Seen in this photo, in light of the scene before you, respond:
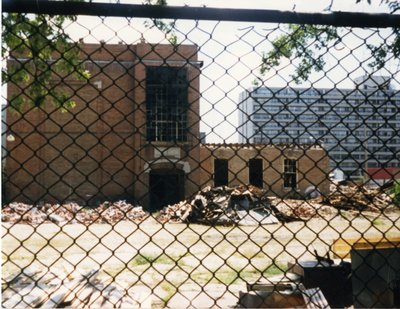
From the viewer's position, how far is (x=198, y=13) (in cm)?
166

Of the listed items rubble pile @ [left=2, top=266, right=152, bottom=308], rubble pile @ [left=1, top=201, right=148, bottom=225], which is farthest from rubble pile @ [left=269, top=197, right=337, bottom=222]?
rubble pile @ [left=2, top=266, right=152, bottom=308]

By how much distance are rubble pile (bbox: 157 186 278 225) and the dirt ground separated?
0.73m

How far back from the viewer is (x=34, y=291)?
13.9 feet

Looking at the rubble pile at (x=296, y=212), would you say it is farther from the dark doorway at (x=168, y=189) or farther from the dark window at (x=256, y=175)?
the dark doorway at (x=168, y=189)

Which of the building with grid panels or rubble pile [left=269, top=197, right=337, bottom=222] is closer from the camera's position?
the building with grid panels

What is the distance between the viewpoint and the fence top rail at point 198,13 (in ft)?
5.12

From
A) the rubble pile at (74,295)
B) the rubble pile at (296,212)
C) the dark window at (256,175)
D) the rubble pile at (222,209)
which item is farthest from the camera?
the dark window at (256,175)

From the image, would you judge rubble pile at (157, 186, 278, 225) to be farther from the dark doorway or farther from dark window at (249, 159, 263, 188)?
dark window at (249, 159, 263, 188)

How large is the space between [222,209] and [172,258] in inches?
325

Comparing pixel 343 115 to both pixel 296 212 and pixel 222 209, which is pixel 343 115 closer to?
pixel 222 209

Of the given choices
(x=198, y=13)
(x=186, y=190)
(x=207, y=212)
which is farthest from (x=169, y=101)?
(x=198, y=13)

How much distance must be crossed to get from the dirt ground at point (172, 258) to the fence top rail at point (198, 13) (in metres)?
1.30

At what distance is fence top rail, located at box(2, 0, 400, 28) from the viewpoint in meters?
1.56

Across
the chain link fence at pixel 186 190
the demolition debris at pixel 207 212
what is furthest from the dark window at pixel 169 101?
the demolition debris at pixel 207 212
